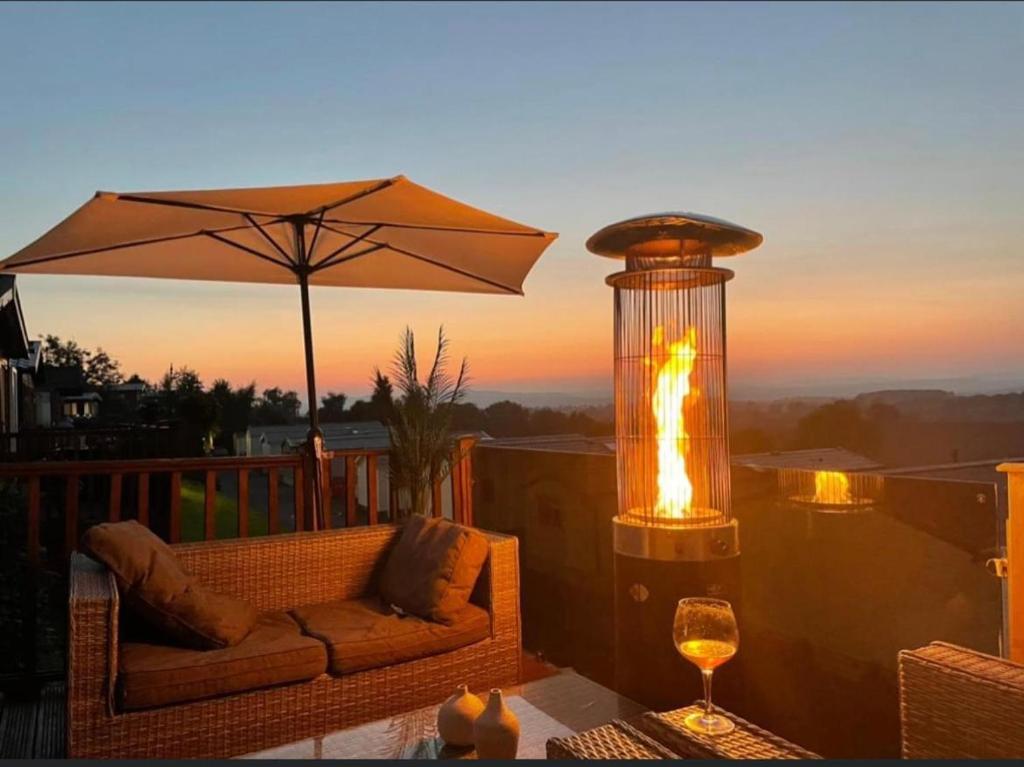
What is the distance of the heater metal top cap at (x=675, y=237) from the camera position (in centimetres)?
272

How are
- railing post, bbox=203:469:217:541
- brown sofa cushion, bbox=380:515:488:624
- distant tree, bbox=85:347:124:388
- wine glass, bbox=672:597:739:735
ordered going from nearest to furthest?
wine glass, bbox=672:597:739:735 → brown sofa cushion, bbox=380:515:488:624 → railing post, bbox=203:469:217:541 → distant tree, bbox=85:347:124:388

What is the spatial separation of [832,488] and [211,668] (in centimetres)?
247

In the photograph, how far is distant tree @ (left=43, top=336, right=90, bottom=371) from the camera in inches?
695

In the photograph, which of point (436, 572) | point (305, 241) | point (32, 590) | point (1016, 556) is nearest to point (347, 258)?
point (305, 241)

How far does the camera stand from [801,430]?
11.8ft

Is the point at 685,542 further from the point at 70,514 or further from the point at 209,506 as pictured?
the point at 70,514

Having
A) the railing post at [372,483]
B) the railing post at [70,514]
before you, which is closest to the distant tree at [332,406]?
the railing post at [372,483]

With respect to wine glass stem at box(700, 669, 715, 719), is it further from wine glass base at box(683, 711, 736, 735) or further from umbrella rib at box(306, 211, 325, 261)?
umbrella rib at box(306, 211, 325, 261)

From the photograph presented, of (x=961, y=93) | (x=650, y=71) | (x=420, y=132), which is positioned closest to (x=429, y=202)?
(x=650, y=71)

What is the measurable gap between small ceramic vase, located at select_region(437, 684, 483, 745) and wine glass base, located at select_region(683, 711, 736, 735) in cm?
53

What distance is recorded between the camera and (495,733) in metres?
1.78

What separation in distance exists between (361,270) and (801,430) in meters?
2.55

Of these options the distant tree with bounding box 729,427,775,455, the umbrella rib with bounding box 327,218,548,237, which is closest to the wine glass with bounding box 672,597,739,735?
the distant tree with bounding box 729,427,775,455

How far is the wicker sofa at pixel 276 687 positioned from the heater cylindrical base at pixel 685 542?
0.70 m
